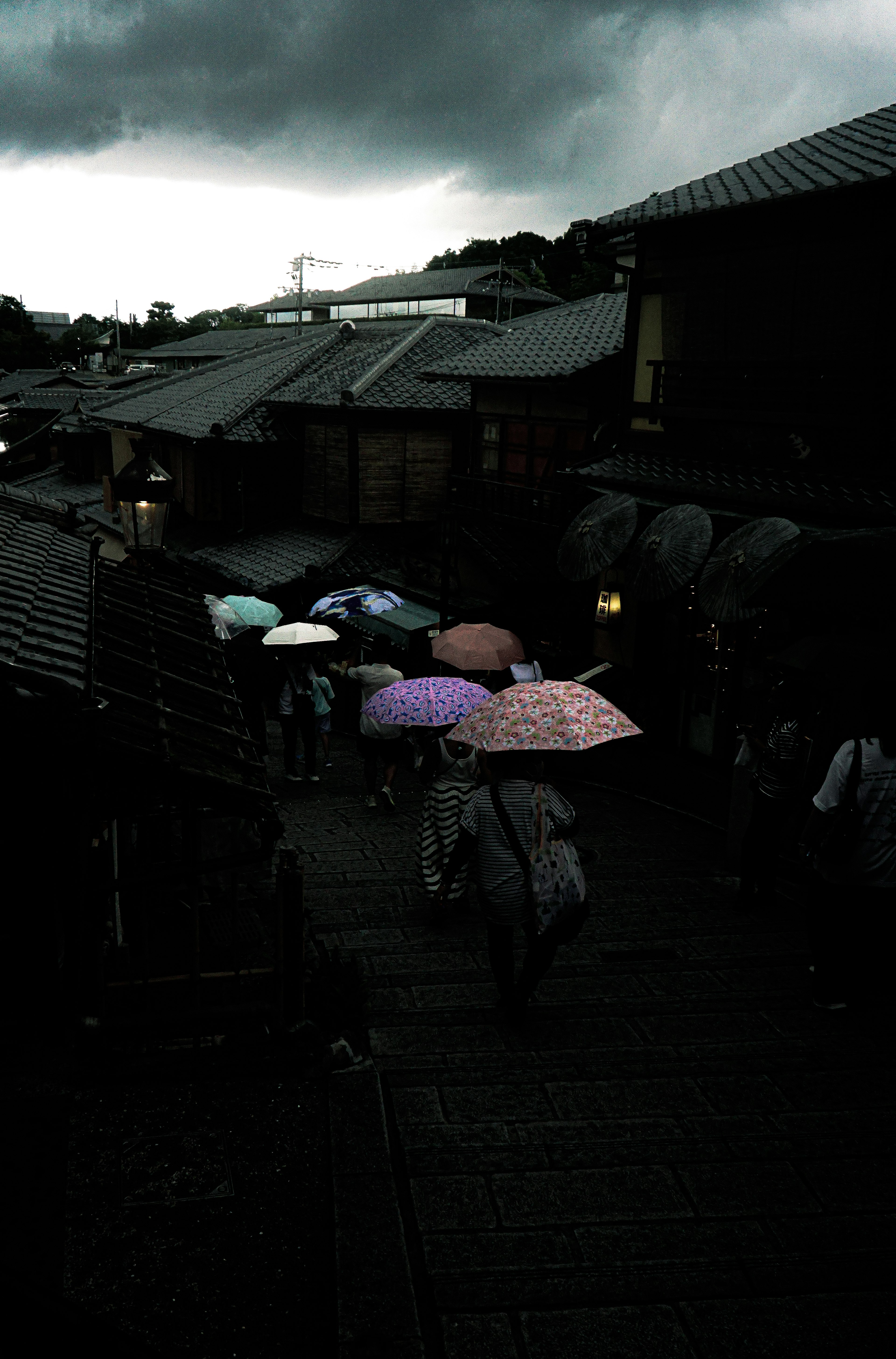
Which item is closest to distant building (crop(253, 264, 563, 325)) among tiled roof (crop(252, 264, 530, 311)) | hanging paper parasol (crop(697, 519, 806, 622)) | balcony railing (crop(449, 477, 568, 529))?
tiled roof (crop(252, 264, 530, 311))

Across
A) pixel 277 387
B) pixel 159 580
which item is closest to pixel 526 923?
pixel 159 580

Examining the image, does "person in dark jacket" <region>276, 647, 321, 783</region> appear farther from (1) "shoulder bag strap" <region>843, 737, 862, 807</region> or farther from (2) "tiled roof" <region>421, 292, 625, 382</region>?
(2) "tiled roof" <region>421, 292, 625, 382</region>

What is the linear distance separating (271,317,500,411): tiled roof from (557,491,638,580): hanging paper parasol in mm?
11384

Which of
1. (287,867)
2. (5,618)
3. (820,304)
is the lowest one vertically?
(287,867)

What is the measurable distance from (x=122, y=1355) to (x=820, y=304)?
527 inches

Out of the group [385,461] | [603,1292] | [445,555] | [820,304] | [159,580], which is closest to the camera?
[603,1292]

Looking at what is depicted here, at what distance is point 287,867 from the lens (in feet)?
19.0

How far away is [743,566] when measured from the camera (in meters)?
10.4

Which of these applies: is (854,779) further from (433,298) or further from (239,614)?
(433,298)

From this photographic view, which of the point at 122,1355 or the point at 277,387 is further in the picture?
the point at 277,387

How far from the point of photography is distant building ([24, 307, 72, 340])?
11575cm

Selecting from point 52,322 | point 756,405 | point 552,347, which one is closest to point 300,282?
point 552,347

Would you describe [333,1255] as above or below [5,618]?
below

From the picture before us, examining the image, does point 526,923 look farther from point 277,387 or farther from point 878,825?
point 277,387
